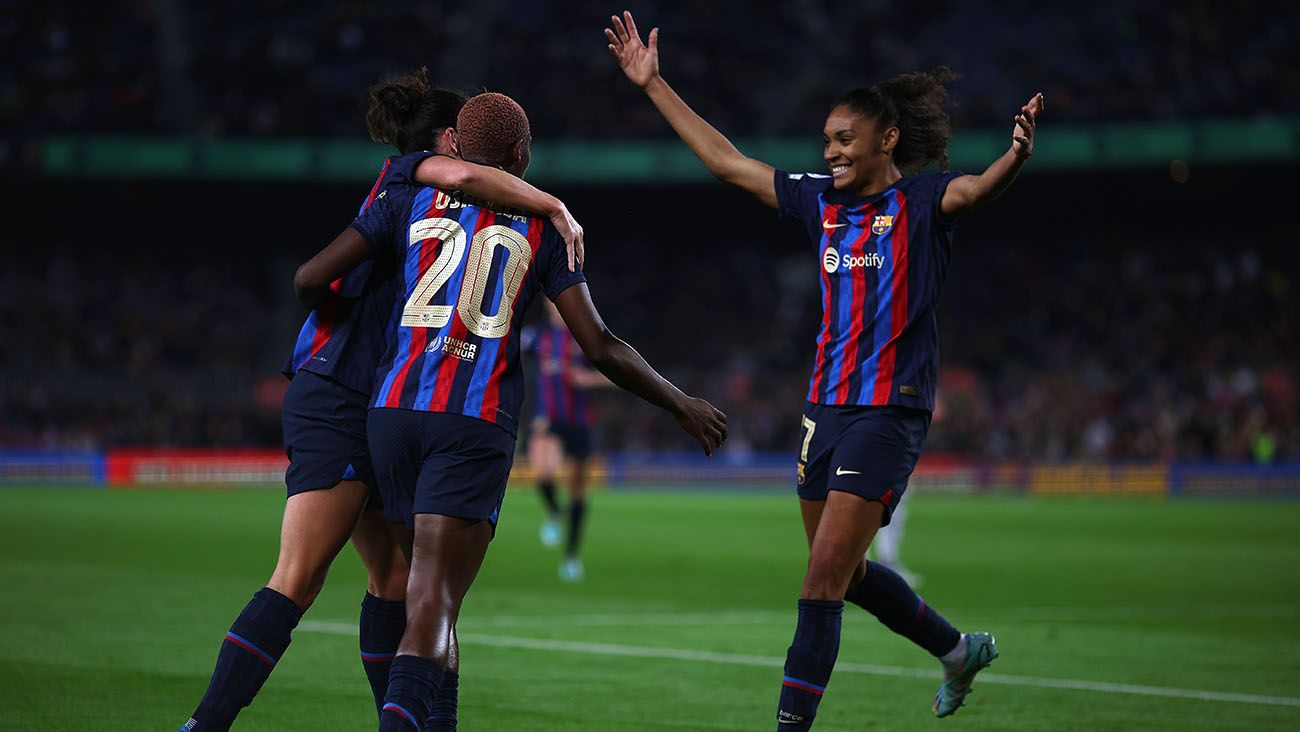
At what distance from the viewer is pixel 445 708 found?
17.2 ft

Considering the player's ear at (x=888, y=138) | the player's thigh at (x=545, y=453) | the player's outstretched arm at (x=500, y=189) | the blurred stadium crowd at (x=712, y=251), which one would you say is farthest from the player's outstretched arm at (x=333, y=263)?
the blurred stadium crowd at (x=712, y=251)

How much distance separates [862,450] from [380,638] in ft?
6.01

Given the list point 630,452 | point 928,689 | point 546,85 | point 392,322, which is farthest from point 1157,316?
point 392,322

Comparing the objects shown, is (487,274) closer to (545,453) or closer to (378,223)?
(378,223)

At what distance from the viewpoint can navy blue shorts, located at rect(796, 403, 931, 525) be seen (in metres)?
5.84

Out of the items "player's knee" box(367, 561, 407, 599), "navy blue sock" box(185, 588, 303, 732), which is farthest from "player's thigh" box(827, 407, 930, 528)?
"navy blue sock" box(185, 588, 303, 732)

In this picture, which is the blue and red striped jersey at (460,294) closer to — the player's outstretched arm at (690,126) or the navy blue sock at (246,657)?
the navy blue sock at (246,657)

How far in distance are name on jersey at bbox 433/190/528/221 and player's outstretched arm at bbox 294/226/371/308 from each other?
0.27 meters

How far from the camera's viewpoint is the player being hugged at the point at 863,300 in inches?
228

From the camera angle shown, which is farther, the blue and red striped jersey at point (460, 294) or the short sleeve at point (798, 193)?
the short sleeve at point (798, 193)

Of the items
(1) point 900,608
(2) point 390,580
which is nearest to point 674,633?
(1) point 900,608

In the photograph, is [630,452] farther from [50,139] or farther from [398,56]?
[50,139]

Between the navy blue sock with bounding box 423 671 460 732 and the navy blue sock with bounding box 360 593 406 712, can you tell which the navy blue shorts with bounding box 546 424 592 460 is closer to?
the navy blue sock with bounding box 360 593 406 712

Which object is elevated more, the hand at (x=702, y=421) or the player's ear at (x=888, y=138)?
the player's ear at (x=888, y=138)
